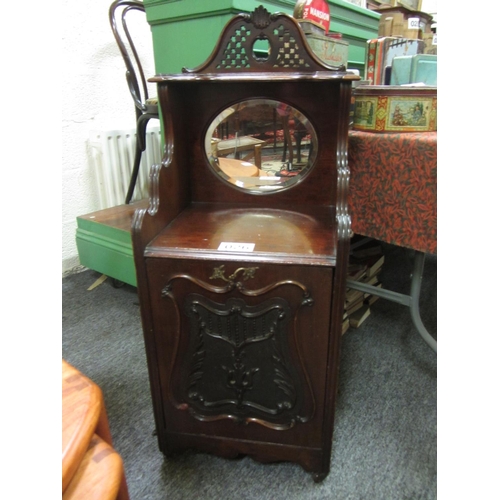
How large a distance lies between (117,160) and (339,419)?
1.55m

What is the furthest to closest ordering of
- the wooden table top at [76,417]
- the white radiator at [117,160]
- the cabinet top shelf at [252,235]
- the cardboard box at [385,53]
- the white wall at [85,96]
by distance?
the white radiator at [117,160] < the white wall at [85,96] < the cardboard box at [385,53] < the cabinet top shelf at [252,235] < the wooden table top at [76,417]

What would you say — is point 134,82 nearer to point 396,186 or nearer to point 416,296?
point 396,186

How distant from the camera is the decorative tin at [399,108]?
1.04 meters

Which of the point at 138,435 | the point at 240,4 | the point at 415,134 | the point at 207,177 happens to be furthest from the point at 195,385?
the point at 240,4

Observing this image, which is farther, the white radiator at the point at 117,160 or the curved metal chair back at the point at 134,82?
the white radiator at the point at 117,160

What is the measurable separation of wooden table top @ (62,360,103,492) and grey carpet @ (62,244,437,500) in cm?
68

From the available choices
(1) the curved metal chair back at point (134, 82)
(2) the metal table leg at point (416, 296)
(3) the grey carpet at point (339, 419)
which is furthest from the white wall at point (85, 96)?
(2) the metal table leg at point (416, 296)

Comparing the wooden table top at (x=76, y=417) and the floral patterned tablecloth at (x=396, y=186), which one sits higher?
the floral patterned tablecloth at (x=396, y=186)

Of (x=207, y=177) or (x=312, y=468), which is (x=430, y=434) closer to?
(x=312, y=468)

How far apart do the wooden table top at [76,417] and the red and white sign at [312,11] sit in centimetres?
103

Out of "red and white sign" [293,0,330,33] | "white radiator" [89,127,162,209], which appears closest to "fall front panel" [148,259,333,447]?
"red and white sign" [293,0,330,33]

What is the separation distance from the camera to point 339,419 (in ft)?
4.04

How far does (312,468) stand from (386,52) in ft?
4.15

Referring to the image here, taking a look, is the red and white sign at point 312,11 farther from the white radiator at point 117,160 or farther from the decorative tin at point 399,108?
the white radiator at point 117,160
